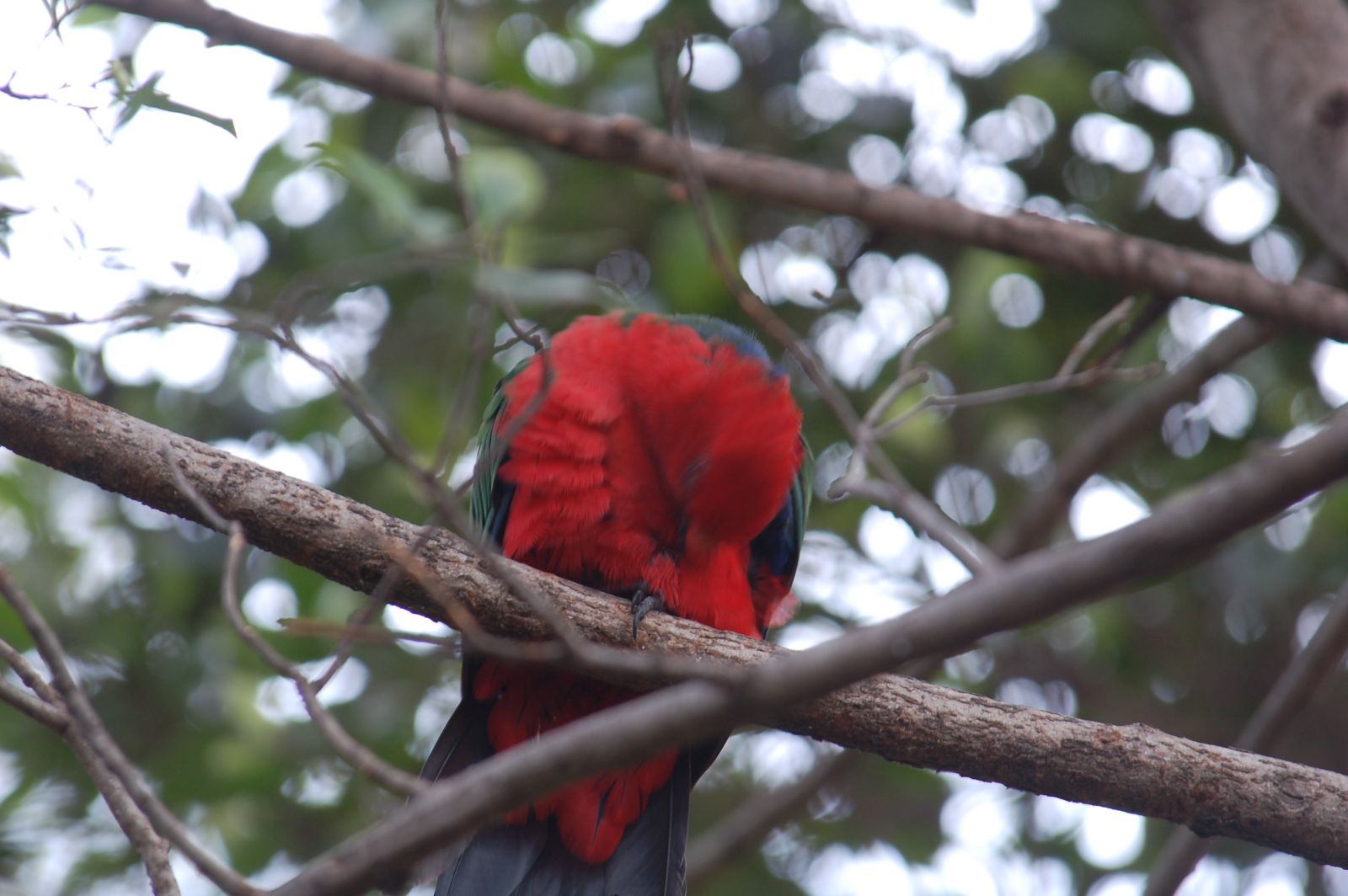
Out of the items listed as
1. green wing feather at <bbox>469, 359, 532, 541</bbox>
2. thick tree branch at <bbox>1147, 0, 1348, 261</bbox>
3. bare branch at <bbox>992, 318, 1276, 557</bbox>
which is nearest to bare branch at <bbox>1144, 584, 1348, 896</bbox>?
thick tree branch at <bbox>1147, 0, 1348, 261</bbox>

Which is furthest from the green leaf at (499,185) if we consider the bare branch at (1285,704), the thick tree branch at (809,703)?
the bare branch at (1285,704)

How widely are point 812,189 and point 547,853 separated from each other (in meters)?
1.77

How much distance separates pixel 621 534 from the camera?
112 inches

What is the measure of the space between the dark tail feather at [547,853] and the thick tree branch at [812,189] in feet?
4.67

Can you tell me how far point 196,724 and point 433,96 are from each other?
7.69 feet

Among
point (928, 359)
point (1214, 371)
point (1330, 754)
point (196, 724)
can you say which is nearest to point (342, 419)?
point (196, 724)

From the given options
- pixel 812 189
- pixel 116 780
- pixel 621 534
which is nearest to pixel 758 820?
pixel 621 534

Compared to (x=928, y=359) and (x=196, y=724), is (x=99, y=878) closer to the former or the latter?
(x=196, y=724)

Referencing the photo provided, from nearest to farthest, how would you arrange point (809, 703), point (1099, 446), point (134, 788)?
point (134, 788)
point (809, 703)
point (1099, 446)

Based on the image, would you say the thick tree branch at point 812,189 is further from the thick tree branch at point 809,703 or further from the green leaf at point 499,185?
the thick tree branch at point 809,703

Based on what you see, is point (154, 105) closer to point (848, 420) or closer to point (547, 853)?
point (848, 420)

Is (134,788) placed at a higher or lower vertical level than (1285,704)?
higher

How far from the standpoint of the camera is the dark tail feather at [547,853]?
2.75 m

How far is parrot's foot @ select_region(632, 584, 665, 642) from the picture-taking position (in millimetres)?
2502
